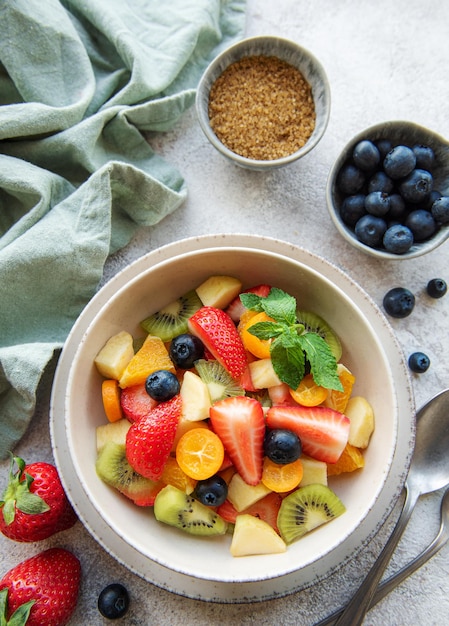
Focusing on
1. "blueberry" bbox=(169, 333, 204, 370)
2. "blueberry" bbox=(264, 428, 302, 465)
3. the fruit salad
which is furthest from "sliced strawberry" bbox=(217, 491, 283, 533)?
"blueberry" bbox=(169, 333, 204, 370)

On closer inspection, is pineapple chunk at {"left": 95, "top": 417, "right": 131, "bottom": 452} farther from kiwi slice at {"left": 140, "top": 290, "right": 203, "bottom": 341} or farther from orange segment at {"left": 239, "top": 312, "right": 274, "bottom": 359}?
Answer: orange segment at {"left": 239, "top": 312, "right": 274, "bottom": 359}

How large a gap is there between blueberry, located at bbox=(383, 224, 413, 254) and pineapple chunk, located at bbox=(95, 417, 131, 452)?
0.87 meters

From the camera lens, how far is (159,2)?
1.82 meters

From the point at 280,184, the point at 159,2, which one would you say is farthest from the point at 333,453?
the point at 159,2

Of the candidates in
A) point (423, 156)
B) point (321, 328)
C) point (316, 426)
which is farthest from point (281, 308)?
point (423, 156)

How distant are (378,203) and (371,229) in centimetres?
8

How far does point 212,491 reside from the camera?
4.27 ft

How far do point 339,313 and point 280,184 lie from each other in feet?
1.86

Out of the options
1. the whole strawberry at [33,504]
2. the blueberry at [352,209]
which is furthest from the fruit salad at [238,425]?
the blueberry at [352,209]

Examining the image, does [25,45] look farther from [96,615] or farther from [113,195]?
[96,615]

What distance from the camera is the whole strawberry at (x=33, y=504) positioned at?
1.41 meters

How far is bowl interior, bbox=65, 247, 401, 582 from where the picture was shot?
4.20 feet

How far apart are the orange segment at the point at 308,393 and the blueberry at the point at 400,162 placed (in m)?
0.68

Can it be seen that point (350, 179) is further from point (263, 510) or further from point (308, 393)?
point (263, 510)
